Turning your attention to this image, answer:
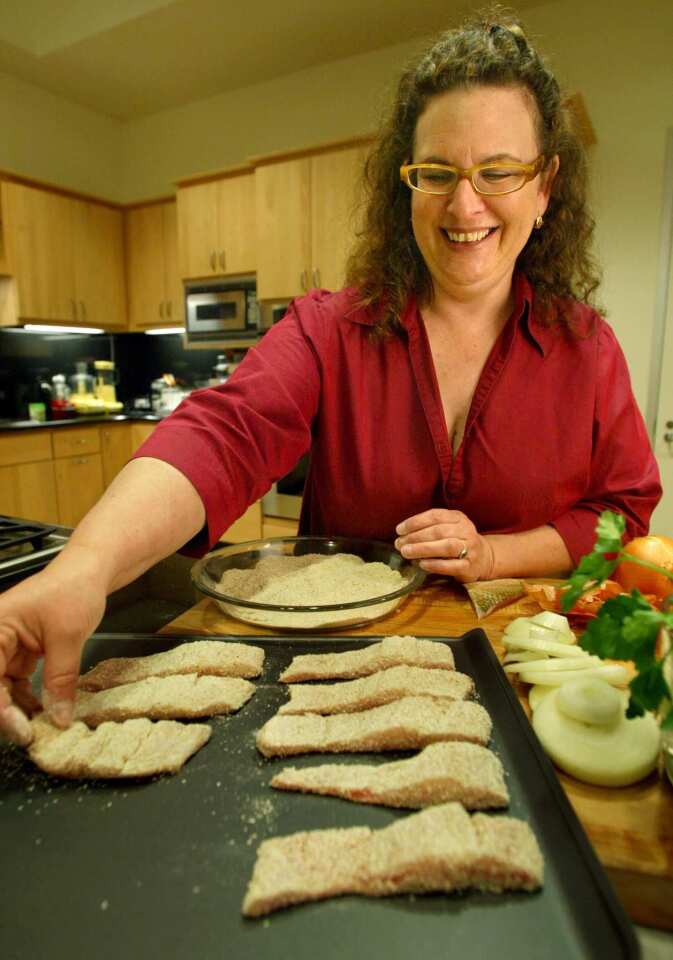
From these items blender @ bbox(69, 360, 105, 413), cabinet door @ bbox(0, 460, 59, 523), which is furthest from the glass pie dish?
blender @ bbox(69, 360, 105, 413)

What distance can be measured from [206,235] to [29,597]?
3734 millimetres

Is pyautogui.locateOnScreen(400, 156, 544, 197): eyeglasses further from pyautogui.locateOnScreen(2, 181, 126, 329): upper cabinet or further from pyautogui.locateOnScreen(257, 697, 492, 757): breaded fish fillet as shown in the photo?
pyautogui.locateOnScreen(2, 181, 126, 329): upper cabinet

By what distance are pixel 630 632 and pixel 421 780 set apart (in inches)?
9.5

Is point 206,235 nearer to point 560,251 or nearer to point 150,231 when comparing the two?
point 150,231

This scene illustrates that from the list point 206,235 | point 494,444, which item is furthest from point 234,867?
point 206,235

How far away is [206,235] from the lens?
3965 mm

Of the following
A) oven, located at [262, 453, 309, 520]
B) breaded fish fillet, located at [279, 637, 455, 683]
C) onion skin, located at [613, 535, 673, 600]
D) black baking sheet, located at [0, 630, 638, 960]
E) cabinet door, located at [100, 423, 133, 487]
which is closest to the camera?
black baking sheet, located at [0, 630, 638, 960]

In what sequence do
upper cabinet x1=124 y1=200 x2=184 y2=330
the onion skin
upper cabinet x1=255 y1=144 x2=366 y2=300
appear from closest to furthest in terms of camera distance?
the onion skin, upper cabinet x1=255 y1=144 x2=366 y2=300, upper cabinet x1=124 y1=200 x2=184 y2=330

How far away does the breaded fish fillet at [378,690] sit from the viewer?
0.73 meters

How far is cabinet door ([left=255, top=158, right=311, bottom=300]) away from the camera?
3500 millimetres

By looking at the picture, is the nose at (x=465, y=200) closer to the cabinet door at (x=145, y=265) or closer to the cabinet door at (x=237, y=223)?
the cabinet door at (x=237, y=223)

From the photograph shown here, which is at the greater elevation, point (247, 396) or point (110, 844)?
point (247, 396)

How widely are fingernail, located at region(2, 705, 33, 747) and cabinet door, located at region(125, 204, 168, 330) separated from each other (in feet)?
14.0

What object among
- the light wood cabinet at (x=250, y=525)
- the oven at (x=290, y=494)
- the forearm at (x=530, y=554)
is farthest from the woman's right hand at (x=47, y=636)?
the light wood cabinet at (x=250, y=525)
